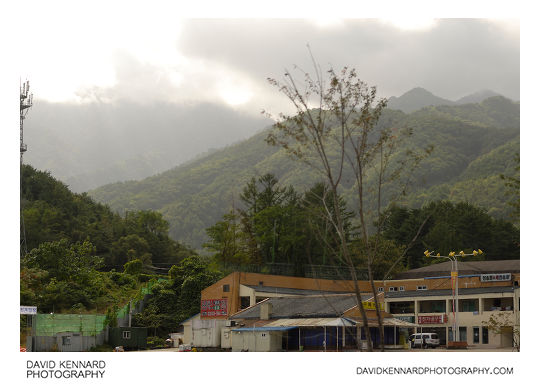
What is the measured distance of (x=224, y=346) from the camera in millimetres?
40406

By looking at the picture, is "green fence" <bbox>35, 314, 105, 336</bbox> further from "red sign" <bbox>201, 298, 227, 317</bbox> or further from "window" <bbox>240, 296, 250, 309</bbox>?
"window" <bbox>240, 296, 250, 309</bbox>

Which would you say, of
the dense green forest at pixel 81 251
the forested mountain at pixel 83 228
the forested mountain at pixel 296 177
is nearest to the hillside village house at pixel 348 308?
the dense green forest at pixel 81 251

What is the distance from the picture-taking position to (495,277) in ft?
172

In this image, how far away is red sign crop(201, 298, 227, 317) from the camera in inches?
1951

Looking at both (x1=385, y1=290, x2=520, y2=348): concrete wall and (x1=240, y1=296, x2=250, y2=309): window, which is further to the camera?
(x1=240, y1=296, x2=250, y2=309): window

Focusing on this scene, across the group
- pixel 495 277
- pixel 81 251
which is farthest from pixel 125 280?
pixel 495 277

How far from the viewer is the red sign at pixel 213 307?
163ft

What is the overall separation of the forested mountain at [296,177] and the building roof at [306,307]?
52866 mm

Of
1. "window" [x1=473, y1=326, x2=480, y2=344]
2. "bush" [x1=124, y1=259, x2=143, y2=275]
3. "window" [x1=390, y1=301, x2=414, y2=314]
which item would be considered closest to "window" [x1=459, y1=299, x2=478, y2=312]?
"window" [x1=473, y1=326, x2=480, y2=344]

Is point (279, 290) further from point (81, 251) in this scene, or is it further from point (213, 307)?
point (81, 251)

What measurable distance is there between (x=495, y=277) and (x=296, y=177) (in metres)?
65.8

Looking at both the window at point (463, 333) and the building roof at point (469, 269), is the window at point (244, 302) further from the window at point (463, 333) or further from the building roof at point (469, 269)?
the building roof at point (469, 269)

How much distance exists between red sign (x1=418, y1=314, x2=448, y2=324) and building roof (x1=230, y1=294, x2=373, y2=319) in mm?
8456
